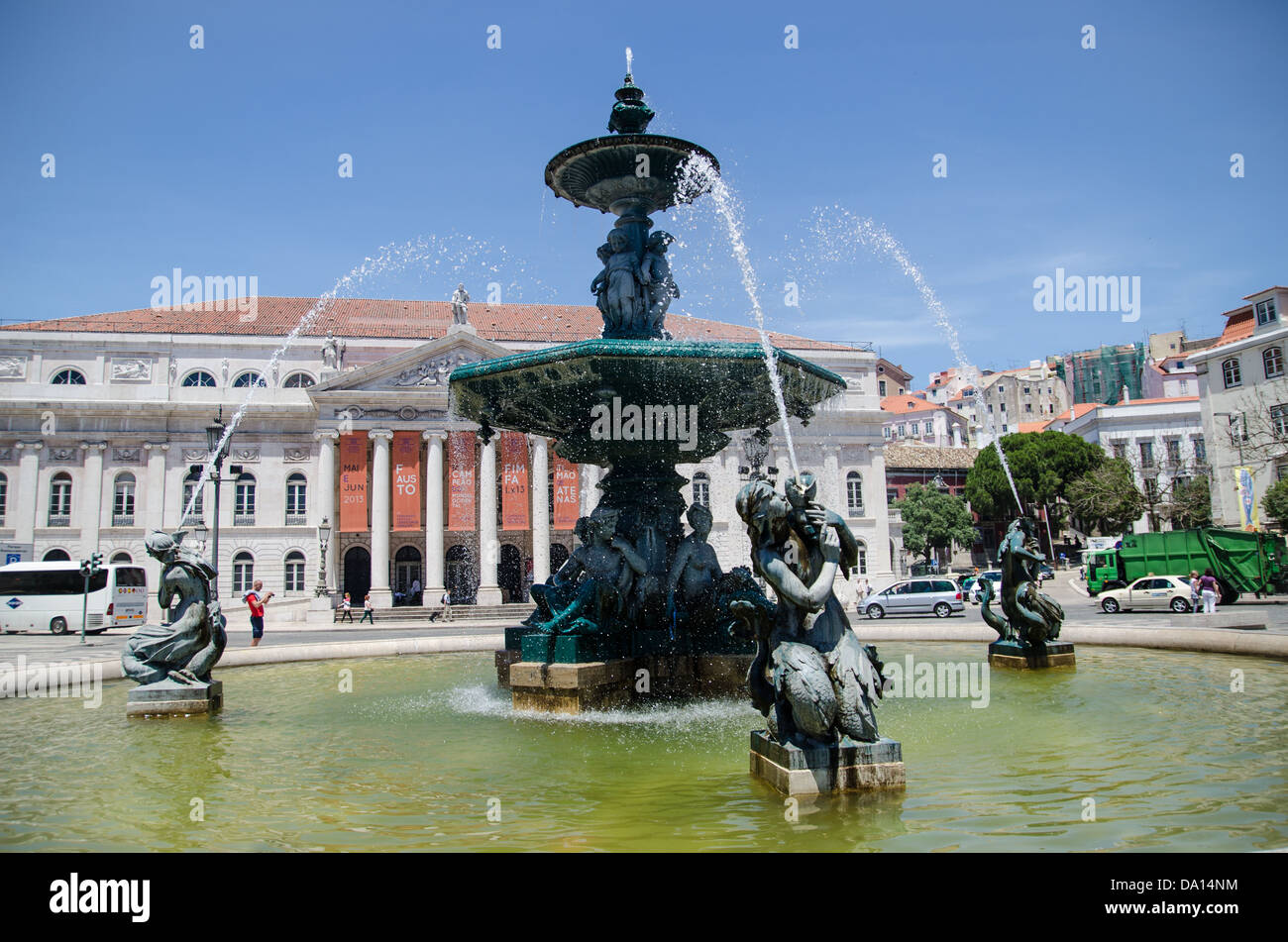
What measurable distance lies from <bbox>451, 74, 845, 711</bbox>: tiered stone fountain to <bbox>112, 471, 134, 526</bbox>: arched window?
4381cm

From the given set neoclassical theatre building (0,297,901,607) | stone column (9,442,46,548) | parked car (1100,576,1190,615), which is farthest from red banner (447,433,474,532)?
parked car (1100,576,1190,615)

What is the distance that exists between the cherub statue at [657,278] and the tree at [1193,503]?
48010mm

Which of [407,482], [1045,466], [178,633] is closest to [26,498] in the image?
[407,482]

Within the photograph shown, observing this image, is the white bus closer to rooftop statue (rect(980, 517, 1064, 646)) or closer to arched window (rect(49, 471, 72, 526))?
arched window (rect(49, 471, 72, 526))

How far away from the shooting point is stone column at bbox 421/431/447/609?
44875 millimetres

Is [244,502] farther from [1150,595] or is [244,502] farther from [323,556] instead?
Answer: [1150,595]

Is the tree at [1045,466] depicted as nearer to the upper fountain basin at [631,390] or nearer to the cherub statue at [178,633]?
the upper fountain basin at [631,390]

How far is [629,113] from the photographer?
33.4ft

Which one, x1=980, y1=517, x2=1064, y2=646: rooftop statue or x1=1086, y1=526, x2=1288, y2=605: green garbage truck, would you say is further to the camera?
x1=1086, y1=526, x2=1288, y2=605: green garbage truck

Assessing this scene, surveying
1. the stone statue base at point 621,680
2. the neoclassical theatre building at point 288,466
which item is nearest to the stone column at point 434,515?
Result: the neoclassical theatre building at point 288,466

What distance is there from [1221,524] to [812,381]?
4103cm

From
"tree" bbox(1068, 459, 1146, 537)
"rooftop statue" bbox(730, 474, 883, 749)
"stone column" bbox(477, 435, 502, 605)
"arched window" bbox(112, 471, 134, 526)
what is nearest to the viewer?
"rooftop statue" bbox(730, 474, 883, 749)
